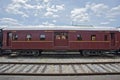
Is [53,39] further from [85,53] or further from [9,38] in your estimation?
[9,38]

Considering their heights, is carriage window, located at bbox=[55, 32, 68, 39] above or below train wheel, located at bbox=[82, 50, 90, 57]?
above

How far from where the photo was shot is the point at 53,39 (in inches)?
Answer: 949

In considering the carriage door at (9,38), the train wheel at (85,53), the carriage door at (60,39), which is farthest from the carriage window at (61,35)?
the carriage door at (9,38)

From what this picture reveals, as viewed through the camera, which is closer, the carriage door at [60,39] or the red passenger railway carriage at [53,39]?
the red passenger railway carriage at [53,39]

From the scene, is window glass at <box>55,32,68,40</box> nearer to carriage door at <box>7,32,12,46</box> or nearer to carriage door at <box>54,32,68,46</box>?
carriage door at <box>54,32,68,46</box>

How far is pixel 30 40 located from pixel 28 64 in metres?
7.85

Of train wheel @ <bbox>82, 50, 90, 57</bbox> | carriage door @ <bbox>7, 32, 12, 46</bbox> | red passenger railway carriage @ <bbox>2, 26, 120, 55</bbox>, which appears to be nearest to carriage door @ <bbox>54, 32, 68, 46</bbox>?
red passenger railway carriage @ <bbox>2, 26, 120, 55</bbox>

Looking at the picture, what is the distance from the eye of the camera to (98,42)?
2444cm

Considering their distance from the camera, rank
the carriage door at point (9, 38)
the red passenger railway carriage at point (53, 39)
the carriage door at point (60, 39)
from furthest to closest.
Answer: the carriage door at point (9, 38), the carriage door at point (60, 39), the red passenger railway carriage at point (53, 39)

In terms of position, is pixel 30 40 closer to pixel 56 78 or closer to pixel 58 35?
pixel 58 35

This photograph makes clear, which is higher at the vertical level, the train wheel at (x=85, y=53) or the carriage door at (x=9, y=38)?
the carriage door at (x=9, y=38)

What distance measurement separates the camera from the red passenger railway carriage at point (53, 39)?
2409 cm

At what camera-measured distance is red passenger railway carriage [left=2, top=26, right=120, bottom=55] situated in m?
24.1

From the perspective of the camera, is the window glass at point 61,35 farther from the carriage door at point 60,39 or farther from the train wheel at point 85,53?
the train wheel at point 85,53
